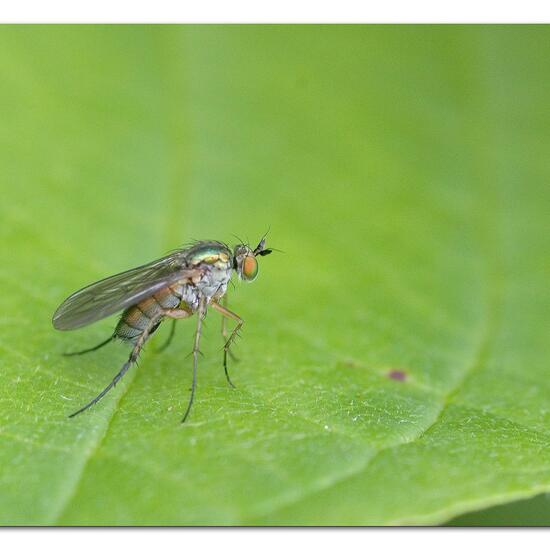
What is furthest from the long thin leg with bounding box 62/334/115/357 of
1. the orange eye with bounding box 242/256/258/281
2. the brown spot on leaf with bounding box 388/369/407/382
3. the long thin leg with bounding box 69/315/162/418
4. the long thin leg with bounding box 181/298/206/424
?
the brown spot on leaf with bounding box 388/369/407/382

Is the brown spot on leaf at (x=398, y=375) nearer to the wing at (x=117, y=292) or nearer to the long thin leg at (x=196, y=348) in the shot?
the long thin leg at (x=196, y=348)

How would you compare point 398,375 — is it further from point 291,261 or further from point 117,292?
point 117,292

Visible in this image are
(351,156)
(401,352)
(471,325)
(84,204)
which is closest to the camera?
(401,352)

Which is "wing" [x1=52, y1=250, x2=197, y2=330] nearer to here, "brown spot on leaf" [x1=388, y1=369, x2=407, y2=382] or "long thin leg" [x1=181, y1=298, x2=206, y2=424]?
"long thin leg" [x1=181, y1=298, x2=206, y2=424]

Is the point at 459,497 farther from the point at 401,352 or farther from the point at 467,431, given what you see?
the point at 401,352

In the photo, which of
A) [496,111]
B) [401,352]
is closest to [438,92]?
[496,111]

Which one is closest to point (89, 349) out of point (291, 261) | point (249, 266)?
point (249, 266)
